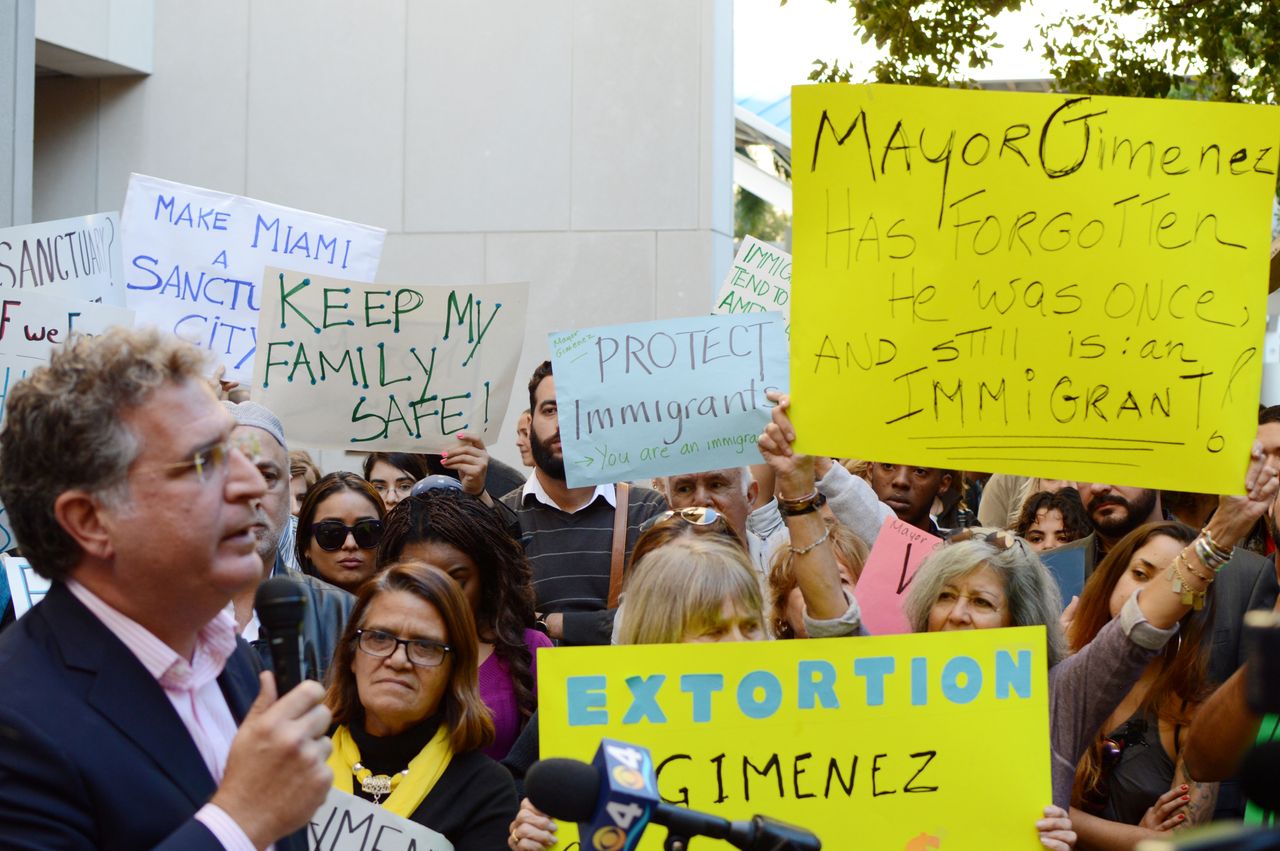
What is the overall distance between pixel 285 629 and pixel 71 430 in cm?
41

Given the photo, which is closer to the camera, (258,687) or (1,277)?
(258,687)

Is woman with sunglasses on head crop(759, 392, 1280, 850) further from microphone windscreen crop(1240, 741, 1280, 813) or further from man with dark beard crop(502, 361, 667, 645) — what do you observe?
microphone windscreen crop(1240, 741, 1280, 813)

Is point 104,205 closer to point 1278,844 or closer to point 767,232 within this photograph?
point 1278,844

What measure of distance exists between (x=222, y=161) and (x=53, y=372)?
9784 millimetres

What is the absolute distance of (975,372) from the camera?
141 inches

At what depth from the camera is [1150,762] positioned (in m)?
3.92

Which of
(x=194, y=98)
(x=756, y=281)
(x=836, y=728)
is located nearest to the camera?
(x=836, y=728)

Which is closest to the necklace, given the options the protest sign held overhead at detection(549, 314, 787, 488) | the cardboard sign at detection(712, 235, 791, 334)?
the protest sign held overhead at detection(549, 314, 787, 488)

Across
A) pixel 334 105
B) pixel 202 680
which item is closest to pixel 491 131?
pixel 334 105

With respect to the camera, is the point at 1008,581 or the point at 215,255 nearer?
the point at 1008,581

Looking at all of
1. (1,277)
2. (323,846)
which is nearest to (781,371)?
(323,846)

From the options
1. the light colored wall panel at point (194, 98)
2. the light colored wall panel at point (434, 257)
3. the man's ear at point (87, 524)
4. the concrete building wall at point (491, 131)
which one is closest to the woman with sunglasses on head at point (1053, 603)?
the man's ear at point (87, 524)

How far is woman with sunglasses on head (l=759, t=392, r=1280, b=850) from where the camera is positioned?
3.48 m

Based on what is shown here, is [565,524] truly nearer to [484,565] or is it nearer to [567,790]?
[484,565]
